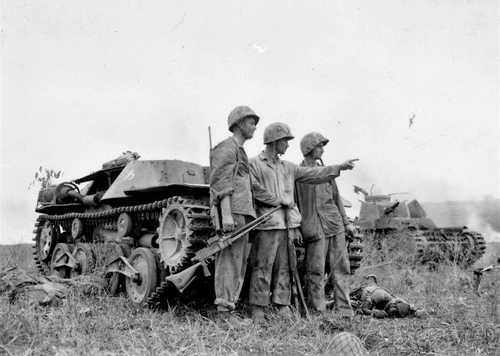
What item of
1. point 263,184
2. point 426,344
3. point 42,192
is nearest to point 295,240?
point 263,184

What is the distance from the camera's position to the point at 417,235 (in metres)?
15.7

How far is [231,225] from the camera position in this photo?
569 centimetres

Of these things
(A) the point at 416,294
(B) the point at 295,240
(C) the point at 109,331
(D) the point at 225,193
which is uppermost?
(D) the point at 225,193

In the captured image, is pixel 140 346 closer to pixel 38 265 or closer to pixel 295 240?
pixel 295 240

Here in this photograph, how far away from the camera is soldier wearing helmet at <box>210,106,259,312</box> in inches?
227

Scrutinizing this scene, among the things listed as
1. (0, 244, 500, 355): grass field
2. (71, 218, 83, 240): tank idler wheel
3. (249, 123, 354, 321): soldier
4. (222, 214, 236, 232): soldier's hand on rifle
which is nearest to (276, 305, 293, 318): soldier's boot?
(249, 123, 354, 321): soldier

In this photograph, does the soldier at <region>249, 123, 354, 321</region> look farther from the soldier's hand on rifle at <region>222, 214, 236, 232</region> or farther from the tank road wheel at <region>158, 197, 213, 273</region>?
the tank road wheel at <region>158, 197, 213, 273</region>

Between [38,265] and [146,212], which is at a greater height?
[146,212]

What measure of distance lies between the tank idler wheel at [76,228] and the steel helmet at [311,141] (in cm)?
483

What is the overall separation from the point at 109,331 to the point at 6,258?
1076cm

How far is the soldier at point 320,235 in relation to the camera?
674 centimetres

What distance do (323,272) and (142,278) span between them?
230 cm

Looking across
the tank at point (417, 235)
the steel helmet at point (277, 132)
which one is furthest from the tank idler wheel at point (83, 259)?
the tank at point (417, 235)

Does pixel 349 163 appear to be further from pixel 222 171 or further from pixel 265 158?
pixel 222 171
